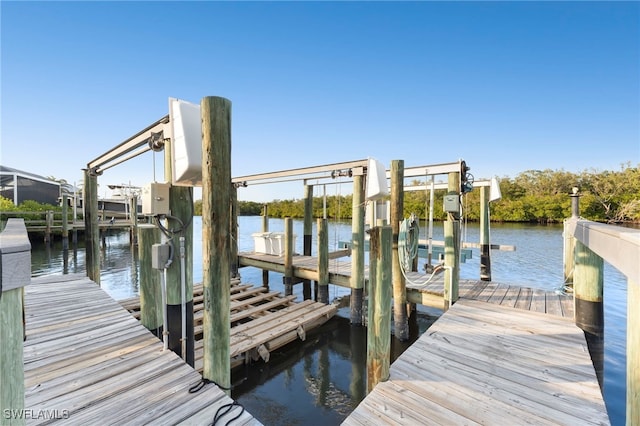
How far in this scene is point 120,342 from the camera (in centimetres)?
328

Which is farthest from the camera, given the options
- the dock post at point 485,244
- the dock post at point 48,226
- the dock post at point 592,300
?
the dock post at point 48,226

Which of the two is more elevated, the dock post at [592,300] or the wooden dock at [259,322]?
the dock post at [592,300]

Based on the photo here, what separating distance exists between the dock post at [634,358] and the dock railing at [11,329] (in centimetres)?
263

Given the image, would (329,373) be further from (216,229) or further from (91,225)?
(91,225)

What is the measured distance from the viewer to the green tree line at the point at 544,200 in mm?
19984

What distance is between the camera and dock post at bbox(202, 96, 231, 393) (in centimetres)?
250

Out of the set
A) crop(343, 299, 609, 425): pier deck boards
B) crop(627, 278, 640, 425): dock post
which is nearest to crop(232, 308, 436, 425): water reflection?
crop(343, 299, 609, 425): pier deck boards

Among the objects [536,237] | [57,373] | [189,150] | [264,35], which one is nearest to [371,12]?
[264,35]

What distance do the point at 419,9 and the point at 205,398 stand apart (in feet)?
42.4

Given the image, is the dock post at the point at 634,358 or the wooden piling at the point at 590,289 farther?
the wooden piling at the point at 590,289

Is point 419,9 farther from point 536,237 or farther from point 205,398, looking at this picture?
point 536,237

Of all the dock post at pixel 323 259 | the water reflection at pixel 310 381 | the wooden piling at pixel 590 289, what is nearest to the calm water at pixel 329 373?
the water reflection at pixel 310 381

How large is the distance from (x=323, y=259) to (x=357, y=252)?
109cm

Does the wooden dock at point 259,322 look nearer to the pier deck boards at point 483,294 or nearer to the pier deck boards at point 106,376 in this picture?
the pier deck boards at point 483,294
